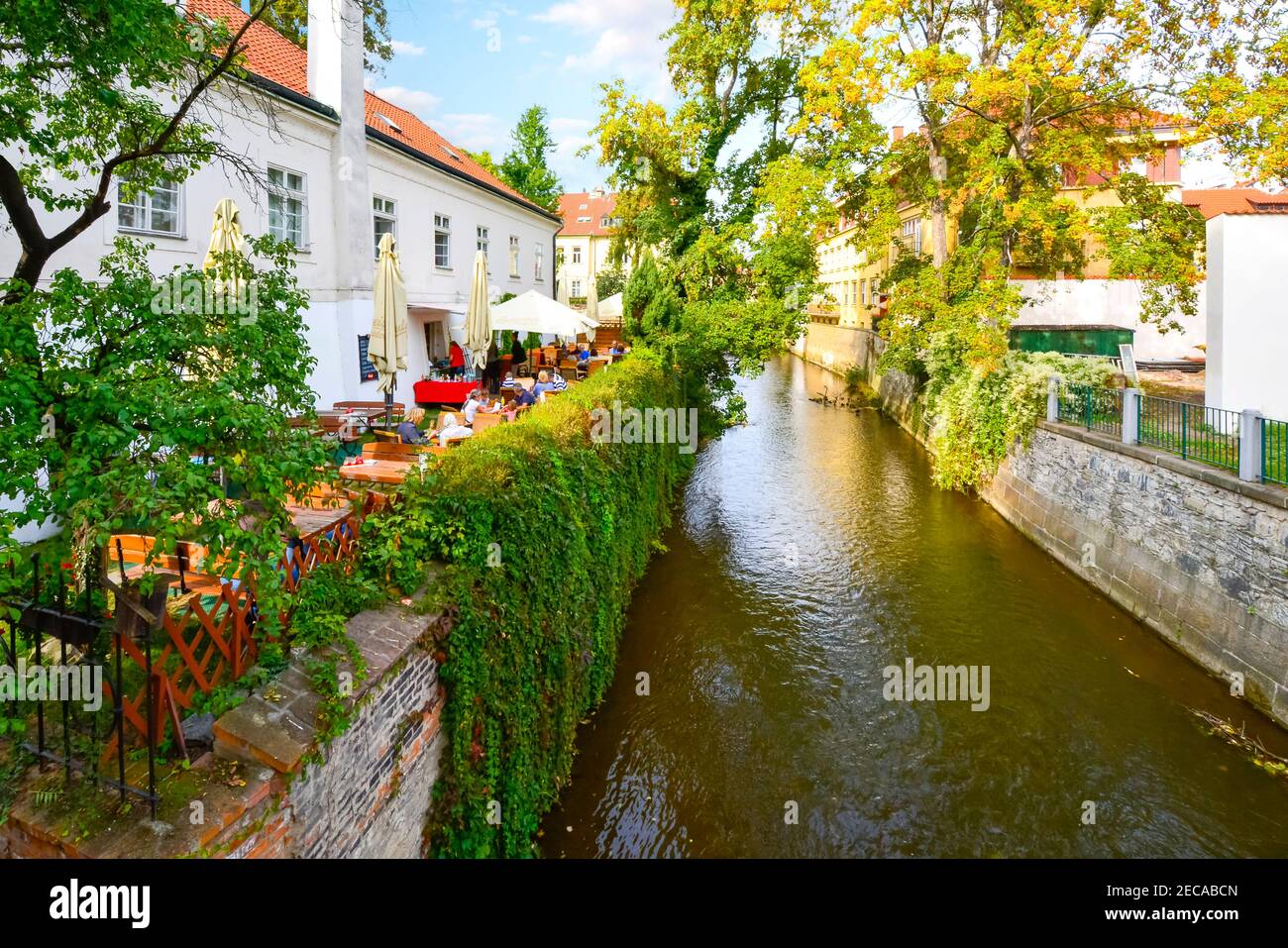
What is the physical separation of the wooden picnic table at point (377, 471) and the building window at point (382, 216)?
10.1 m

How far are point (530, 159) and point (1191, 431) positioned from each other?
123 ft

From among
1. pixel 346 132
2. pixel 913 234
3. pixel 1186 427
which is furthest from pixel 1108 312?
pixel 346 132

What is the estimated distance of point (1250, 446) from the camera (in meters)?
9.62

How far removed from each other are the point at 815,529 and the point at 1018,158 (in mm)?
11816

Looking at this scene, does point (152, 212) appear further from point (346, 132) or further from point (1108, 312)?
point (1108, 312)

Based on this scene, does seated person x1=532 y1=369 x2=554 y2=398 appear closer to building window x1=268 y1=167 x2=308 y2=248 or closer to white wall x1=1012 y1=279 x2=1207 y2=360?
building window x1=268 y1=167 x2=308 y2=248

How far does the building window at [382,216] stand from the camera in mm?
18031

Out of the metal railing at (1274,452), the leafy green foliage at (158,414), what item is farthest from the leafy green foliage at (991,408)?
the leafy green foliage at (158,414)

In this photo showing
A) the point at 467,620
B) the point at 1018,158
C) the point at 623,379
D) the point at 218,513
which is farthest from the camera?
the point at 1018,158

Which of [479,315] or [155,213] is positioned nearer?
[155,213]

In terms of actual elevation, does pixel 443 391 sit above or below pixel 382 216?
below
